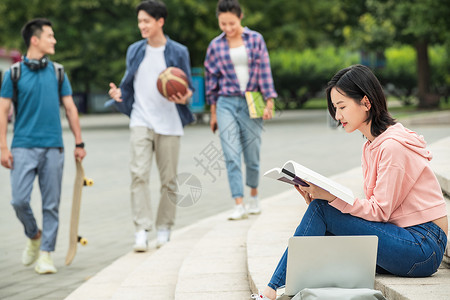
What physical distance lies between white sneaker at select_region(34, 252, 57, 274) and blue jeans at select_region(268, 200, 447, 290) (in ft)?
9.78

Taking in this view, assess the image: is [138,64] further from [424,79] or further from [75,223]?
[424,79]

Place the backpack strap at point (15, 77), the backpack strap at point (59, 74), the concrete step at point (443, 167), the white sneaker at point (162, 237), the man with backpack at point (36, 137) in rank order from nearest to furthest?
the concrete step at point (443, 167), the man with backpack at point (36, 137), the backpack strap at point (15, 77), the backpack strap at point (59, 74), the white sneaker at point (162, 237)

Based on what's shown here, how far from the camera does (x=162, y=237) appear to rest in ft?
21.9

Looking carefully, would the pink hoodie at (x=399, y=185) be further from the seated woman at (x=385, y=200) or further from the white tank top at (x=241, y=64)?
the white tank top at (x=241, y=64)

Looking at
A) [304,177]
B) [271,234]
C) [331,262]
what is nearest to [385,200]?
[331,262]

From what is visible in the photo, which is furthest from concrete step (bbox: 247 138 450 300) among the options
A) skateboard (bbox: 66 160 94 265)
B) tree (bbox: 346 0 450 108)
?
tree (bbox: 346 0 450 108)

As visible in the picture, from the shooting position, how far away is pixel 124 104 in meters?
6.80

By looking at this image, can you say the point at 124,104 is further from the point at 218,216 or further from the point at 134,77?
the point at 218,216

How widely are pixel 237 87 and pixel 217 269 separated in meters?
2.41

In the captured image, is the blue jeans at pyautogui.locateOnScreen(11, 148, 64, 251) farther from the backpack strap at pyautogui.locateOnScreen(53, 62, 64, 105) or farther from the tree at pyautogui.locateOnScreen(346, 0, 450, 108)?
the tree at pyautogui.locateOnScreen(346, 0, 450, 108)

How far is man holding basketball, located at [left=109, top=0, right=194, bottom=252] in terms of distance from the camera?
6660 millimetres

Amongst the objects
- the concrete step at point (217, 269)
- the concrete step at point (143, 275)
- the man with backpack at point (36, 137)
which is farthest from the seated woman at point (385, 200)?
the man with backpack at point (36, 137)

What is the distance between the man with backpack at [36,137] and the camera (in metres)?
6.10

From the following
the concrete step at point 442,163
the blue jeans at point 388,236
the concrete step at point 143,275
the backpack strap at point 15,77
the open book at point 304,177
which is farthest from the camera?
the backpack strap at point 15,77
